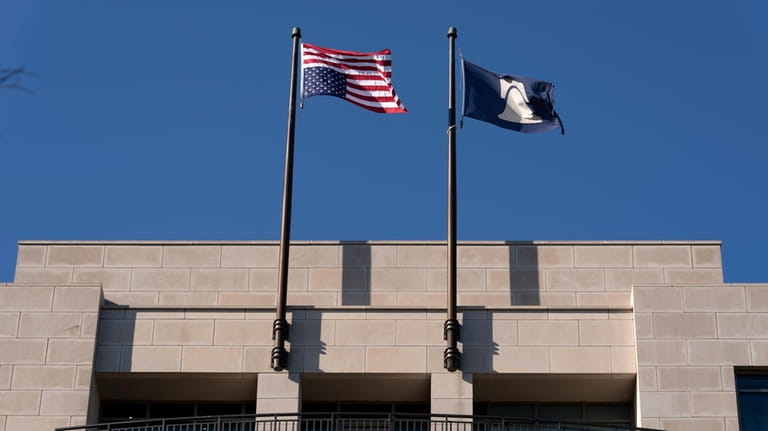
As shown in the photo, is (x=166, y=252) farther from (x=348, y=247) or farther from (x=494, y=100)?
(x=494, y=100)

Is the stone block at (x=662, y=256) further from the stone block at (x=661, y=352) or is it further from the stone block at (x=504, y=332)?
the stone block at (x=504, y=332)

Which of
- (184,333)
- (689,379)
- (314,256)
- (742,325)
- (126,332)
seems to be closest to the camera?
(689,379)

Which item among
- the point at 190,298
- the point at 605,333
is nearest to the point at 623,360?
the point at 605,333

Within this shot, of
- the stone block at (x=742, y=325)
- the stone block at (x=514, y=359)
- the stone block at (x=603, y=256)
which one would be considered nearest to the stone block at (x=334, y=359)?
the stone block at (x=514, y=359)

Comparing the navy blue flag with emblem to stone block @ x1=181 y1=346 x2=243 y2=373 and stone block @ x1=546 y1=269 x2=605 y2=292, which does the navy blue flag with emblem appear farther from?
stone block @ x1=181 y1=346 x2=243 y2=373

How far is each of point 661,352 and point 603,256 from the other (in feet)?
11.8

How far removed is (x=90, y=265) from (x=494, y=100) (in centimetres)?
1098

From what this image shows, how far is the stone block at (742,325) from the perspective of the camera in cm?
2905

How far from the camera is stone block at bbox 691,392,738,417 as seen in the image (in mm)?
28094

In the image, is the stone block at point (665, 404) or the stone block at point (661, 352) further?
the stone block at point (661, 352)

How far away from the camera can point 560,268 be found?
31.6 meters

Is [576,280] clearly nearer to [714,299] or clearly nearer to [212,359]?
[714,299]

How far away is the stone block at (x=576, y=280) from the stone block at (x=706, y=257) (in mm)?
2374

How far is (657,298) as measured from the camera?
1158 inches
